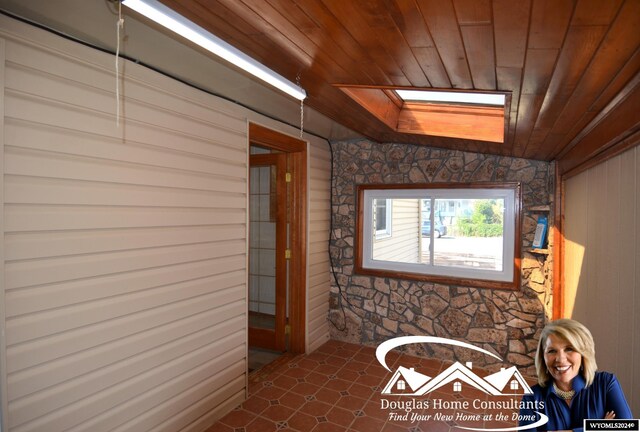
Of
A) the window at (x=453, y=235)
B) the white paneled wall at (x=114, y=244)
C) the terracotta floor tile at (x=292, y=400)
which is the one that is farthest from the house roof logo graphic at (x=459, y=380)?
the white paneled wall at (x=114, y=244)

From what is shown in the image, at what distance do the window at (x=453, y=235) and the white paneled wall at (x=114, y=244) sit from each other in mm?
1770

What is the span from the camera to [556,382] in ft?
4.39

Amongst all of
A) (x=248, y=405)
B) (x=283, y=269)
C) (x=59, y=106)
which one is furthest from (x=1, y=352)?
(x=283, y=269)

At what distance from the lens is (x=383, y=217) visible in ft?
14.5

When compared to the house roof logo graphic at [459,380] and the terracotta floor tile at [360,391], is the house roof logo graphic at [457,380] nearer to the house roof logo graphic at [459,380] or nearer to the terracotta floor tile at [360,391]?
the house roof logo graphic at [459,380]

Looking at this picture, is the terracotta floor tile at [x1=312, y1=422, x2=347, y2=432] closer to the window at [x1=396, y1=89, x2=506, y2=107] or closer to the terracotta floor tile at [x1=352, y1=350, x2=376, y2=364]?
the terracotta floor tile at [x1=352, y1=350, x2=376, y2=364]

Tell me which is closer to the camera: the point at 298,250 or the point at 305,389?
the point at 305,389

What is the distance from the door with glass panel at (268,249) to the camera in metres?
3.83

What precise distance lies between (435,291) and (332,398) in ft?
5.05

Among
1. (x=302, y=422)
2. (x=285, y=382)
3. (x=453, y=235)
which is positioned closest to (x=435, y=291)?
(x=453, y=235)

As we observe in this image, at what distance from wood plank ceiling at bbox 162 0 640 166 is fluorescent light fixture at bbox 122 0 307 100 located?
5 centimetres

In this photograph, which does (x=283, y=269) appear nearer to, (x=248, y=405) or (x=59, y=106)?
(x=248, y=405)

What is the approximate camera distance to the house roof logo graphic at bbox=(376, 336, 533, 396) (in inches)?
122

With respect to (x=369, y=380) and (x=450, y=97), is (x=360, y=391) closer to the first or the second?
(x=369, y=380)
